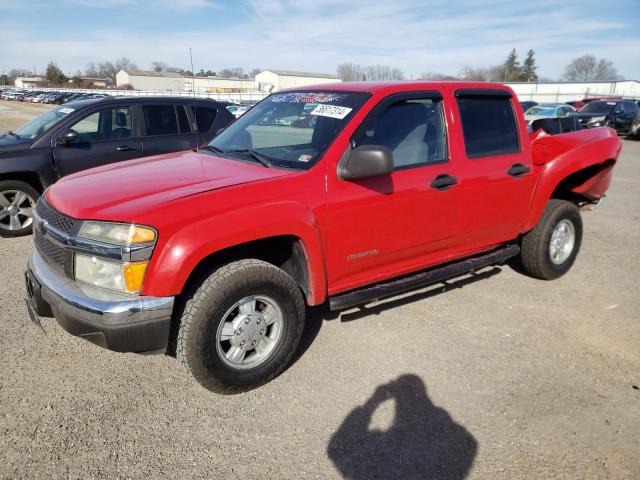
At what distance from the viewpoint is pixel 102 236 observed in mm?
2654

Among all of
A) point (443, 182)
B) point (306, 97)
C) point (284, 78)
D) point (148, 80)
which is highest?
point (148, 80)

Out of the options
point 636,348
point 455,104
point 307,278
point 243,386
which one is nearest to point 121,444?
point 243,386

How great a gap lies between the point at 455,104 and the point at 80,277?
3001 millimetres

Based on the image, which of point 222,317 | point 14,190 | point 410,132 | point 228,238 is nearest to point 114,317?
point 222,317

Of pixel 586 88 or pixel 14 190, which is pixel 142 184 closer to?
pixel 14 190

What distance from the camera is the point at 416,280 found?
3740 mm

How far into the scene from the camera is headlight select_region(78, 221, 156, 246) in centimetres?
257

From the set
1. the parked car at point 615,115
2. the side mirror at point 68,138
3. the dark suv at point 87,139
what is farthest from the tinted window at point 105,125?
the parked car at point 615,115

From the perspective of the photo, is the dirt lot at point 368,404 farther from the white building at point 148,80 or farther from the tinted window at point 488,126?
the white building at point 148,80

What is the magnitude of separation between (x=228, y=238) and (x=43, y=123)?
530 cm

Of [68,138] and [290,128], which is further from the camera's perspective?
[68,138]

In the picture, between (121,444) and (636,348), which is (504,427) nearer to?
(636,348)

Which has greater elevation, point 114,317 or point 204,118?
point 204,118

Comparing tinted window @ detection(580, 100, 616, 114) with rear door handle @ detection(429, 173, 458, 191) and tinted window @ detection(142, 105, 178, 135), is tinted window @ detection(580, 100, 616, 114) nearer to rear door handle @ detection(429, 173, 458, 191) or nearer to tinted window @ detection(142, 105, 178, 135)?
tinted window @ detection(142, 105, 178, 135)
